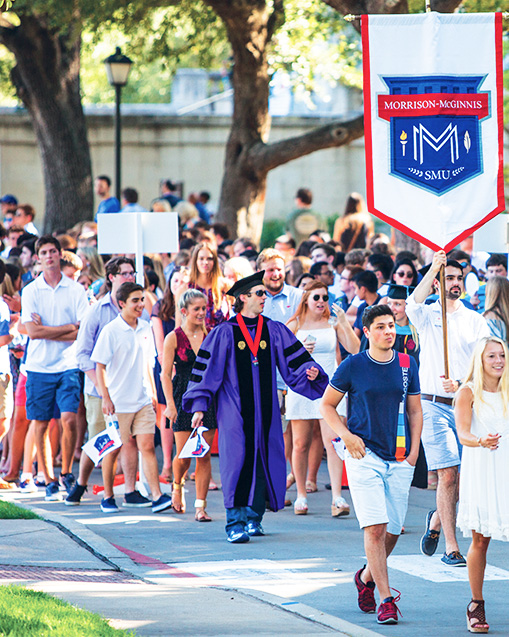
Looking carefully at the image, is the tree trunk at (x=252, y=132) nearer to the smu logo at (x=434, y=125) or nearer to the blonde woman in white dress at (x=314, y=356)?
the blonde woman in white dress at (x=314, y=356)

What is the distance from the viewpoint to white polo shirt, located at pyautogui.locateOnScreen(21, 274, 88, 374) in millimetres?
11016

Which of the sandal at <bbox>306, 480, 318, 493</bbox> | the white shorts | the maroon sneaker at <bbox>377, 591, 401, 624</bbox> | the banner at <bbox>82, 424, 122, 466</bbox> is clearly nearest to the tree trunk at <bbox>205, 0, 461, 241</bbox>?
the sandal at <bbox>306, 480, 318, 493</bbox>

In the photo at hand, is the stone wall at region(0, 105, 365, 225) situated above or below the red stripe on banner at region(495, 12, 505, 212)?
above

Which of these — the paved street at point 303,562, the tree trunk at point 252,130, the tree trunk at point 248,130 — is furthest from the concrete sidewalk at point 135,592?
the tree trunk at point 248,130

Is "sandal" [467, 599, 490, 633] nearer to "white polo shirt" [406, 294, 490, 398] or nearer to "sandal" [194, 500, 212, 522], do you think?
"white polo shirt" [406, 294, 490, 398]

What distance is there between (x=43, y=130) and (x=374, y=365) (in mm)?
16281

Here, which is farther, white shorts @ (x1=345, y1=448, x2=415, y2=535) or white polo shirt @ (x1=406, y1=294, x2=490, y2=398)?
white polo shirt @ (x1=406, y1=294, x2=490, y2=398)

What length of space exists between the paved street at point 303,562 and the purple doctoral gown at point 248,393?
1.74 feet

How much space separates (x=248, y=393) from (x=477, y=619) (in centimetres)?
328

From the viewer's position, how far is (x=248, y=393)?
931 centimetres

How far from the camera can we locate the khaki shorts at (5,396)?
35.1 ft

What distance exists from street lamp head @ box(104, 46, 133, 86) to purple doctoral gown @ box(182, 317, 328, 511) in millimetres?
11362

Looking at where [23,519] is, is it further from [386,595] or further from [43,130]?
[43,130]

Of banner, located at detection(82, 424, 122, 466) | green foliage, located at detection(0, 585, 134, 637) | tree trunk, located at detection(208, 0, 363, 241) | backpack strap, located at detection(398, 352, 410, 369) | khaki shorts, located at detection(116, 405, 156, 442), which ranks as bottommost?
green foliage, located at detection(0, 585, 134, 637)
